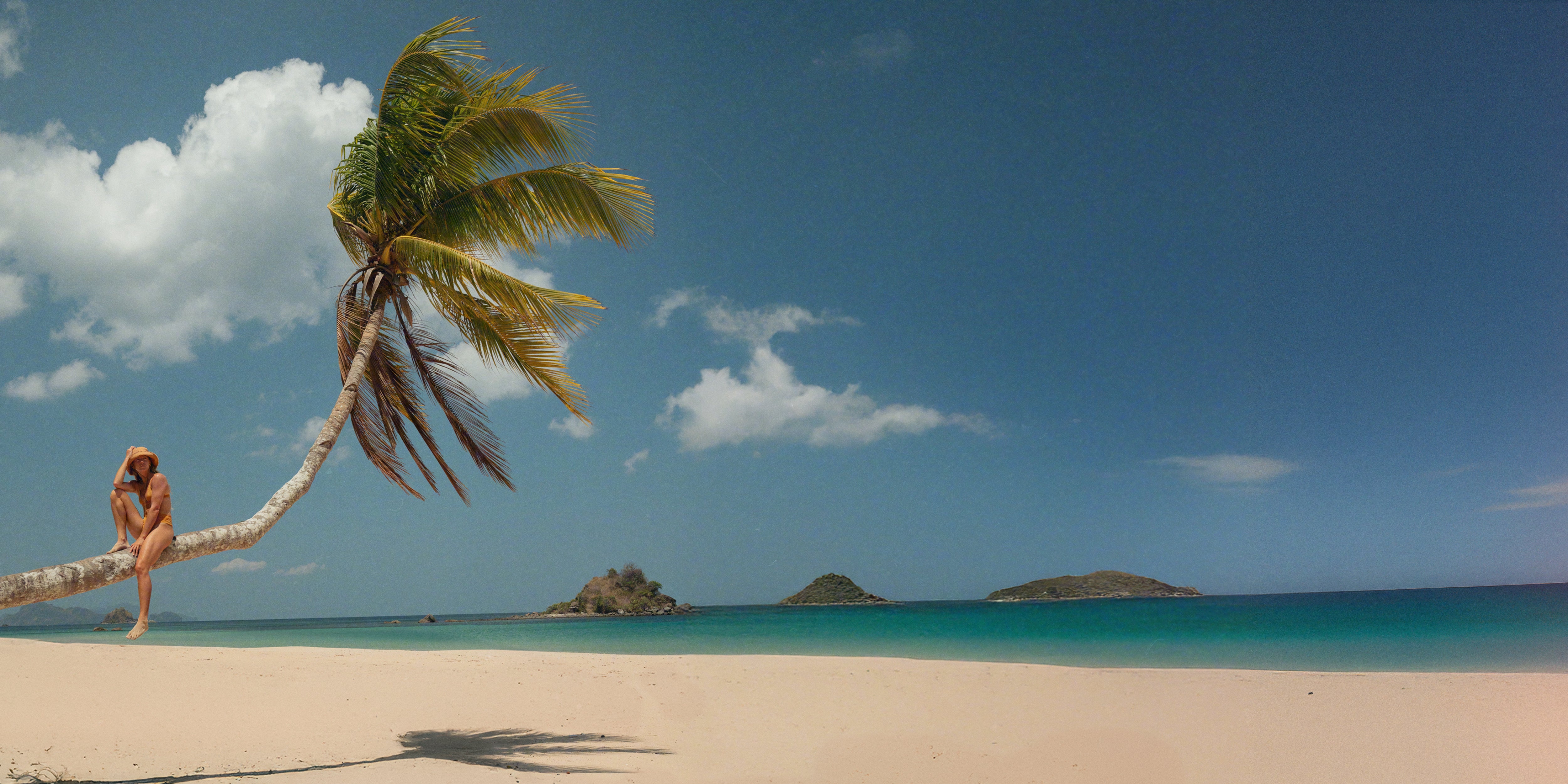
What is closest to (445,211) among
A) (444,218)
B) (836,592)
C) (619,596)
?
(444,218)

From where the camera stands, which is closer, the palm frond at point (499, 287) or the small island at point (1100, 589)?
the palm frond at point (499, 287)

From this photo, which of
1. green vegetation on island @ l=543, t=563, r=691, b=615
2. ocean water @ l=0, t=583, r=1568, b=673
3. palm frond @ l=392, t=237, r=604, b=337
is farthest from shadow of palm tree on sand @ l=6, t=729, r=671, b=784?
green vegetation on island @ l=543, t=563, r=691, b=615

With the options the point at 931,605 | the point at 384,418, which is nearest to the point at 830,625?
the point at 384,418

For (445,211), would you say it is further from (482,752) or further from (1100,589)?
(1100,589)

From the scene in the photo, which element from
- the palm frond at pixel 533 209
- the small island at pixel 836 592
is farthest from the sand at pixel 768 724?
the small island at pixel 836 592

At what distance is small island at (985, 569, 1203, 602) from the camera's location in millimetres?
89312

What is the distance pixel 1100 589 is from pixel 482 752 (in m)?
97.4

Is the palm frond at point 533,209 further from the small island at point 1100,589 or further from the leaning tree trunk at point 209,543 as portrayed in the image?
the small island at point 1100,589

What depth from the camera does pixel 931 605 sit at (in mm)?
88938

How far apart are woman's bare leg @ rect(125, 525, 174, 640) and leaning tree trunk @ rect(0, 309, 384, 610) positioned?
0.04 metres

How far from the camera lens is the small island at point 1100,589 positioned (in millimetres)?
89312

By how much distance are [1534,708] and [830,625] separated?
30.9m

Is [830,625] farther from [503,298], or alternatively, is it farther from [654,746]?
[503,298]

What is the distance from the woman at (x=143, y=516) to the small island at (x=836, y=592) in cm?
9356
